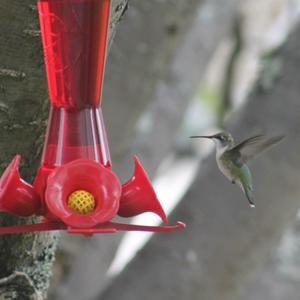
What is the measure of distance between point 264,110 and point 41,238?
1.54 m

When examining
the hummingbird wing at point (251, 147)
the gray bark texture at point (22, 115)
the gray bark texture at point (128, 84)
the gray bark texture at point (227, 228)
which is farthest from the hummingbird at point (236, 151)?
the gray bark texture at point (128, 84)

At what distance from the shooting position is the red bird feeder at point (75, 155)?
1.53 metres

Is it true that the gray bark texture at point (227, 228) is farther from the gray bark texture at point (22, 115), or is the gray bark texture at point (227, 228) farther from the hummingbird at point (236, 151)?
the gray bark texture at point (22, 115)

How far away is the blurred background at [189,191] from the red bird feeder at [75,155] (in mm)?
1064

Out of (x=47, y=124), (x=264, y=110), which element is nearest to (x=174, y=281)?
(x=264, y=110)

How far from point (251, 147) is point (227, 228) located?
100 cm

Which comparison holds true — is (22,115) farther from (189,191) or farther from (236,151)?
(189,191)

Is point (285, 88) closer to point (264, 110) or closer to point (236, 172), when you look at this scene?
point (264, 110)

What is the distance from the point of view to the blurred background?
3.18 m

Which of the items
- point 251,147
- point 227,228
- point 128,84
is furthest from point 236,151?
point 128,84

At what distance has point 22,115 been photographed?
1748 millimetres

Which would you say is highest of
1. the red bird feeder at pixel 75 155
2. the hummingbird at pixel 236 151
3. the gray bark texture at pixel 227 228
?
the red bird feeder at pixel 75 155

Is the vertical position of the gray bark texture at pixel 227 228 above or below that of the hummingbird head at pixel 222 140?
below

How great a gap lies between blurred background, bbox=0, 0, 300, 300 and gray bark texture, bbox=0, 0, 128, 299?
108 centimetres
